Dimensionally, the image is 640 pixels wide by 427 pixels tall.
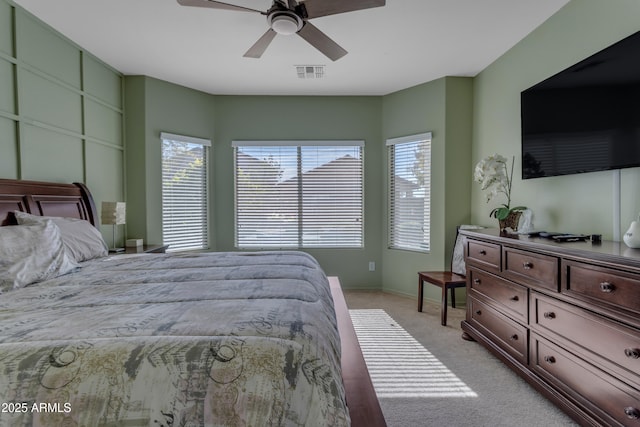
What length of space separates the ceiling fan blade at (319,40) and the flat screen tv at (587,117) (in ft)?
5.20

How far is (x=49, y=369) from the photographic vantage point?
2.72ft

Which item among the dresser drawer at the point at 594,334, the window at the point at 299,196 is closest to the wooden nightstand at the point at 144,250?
the window at the point at 299,196

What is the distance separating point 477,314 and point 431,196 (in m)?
1.68

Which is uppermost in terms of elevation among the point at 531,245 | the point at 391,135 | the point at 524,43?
the point at 524,43

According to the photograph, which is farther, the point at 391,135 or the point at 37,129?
the point at 391,135

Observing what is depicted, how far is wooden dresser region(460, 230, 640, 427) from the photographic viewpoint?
1397 millimetres

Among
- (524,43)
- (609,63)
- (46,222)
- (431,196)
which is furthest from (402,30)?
(46,222)

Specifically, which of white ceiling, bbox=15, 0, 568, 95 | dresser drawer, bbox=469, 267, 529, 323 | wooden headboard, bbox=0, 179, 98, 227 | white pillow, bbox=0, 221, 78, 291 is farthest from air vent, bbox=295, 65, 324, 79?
white pillow, bbox=0, 221, 78, 291

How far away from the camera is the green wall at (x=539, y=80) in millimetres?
1976

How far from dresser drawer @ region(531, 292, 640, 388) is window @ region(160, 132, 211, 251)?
12.5ft

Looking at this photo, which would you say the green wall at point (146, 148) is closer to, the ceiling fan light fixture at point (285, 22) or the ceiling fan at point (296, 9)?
the ceiling fan at point (296, 9)

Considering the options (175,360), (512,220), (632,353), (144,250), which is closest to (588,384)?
(632,353)

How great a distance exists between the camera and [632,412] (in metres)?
1.37

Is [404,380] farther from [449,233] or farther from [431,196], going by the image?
[431,196]
